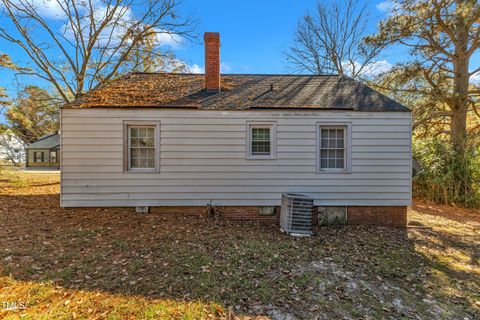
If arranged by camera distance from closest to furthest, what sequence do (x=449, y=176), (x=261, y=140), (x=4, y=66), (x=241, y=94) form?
(x=261, y=140) < (x=241, y=94) < (x=449, y=176) < (x=4, y=66)

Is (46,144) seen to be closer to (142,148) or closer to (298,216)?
(142,148)

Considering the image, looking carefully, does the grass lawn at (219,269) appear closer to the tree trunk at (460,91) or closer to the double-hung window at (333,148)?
the double-hung window at (333,148)

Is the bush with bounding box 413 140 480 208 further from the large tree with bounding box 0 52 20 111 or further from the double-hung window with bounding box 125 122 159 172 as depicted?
the large tree with bounding box 0 52 20 111

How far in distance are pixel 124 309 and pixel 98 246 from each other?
7.28ft

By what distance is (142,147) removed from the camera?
6.62 metres

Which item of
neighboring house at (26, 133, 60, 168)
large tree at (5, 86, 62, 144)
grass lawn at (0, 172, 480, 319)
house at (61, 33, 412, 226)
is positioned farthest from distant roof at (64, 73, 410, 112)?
neighboring house at (26, 133, 60, 168)

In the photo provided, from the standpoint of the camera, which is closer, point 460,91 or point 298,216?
point 298,216

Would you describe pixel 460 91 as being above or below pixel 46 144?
above

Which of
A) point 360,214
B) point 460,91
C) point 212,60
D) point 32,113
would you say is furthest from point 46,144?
point 460,91

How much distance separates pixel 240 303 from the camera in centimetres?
319

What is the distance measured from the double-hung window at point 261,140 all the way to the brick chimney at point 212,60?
2.00 meters

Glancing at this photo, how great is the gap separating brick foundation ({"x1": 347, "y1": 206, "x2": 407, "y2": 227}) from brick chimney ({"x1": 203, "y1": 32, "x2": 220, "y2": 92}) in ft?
18.7

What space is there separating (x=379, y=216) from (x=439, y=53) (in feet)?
27.0

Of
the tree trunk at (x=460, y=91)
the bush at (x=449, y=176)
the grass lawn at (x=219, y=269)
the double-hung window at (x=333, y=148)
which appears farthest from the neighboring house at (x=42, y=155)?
the tree trunk at (x=460, y=91)
